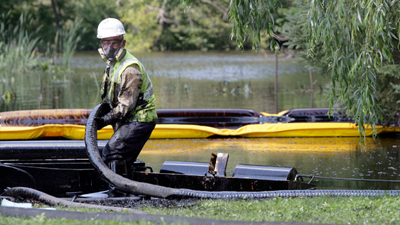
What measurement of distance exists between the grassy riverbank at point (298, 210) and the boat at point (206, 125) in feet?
16.5

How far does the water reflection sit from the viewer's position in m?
7.56

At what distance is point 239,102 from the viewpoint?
53.7 feet

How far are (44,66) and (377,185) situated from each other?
61.2 ft

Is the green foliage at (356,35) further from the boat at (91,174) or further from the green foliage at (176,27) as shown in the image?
the green foliage at (176,27)

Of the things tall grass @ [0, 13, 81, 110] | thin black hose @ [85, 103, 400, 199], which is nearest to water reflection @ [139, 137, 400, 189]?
thin black hose @ [85, 103, 400, 199]

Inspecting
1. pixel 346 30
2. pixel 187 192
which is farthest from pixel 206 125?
pixel 187 192

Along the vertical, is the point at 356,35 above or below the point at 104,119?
above

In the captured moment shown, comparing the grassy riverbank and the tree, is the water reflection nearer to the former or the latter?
the tree

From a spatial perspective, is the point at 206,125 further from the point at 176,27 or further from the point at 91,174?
→ the point at 176,27

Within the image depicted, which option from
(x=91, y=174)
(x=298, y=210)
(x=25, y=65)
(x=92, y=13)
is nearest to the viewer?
(x=298, y=210)

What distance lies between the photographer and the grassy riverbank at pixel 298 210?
428 centimetres

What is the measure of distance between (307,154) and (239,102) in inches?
300

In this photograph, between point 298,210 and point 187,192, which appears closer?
point 298,210

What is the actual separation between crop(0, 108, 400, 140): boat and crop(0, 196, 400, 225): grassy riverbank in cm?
502
